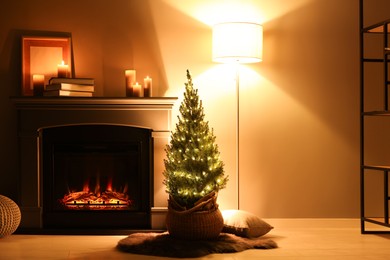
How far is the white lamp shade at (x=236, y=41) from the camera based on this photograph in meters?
4.62

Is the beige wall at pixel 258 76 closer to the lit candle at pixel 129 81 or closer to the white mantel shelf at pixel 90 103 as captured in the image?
the lit candle at pixel 129 81

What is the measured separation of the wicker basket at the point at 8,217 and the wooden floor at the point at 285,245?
6 centimetres

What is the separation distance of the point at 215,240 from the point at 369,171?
160cm

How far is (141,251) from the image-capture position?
154 inches

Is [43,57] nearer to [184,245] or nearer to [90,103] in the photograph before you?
[90,103]

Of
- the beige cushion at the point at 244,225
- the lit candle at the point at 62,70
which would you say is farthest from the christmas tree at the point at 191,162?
the lit candle at the point at 62,70

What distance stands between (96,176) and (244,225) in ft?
3.93

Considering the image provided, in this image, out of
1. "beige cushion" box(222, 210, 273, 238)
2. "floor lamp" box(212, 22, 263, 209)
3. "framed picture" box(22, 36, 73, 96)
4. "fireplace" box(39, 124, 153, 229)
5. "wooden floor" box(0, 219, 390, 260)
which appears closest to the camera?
"wooden floor" box(0, 219, 390, 260)

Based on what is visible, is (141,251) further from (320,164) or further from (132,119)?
(320,164)

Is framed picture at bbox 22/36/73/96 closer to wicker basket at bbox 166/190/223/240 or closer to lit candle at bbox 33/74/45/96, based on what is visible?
lit candle at bbox 33/74/45/96

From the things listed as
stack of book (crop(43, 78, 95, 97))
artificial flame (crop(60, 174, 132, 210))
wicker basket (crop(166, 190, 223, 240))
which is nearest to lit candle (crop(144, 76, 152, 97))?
stack of book (crop(43, 78, 95, 97))

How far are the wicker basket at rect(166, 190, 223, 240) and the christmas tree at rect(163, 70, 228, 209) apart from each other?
9cm

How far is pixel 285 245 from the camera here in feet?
13.7

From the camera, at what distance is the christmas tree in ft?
14.0
